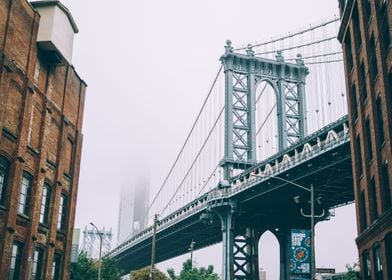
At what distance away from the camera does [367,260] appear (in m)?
33.5

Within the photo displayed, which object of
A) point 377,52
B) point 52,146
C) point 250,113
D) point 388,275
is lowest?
point 388,275

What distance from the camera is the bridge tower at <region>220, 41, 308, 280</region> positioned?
2749 inches

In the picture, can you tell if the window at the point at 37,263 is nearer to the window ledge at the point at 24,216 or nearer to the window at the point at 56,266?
the window at the point at 56,266

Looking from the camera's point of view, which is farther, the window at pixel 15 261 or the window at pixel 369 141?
the window at pixel 369 141

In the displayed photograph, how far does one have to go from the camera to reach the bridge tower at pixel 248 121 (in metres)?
69.8

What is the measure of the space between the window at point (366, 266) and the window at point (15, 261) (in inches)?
768

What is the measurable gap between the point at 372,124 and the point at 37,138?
19385 millimetres

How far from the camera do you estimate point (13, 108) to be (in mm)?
31016

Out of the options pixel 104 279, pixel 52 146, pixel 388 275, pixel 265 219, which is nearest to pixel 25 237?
pixel 52 146

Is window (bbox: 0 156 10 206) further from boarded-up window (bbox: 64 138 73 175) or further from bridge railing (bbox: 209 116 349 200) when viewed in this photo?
bridge railing (bbox: 209 116 349 200)

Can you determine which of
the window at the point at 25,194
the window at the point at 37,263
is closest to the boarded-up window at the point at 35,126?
the window at the point at 25,194

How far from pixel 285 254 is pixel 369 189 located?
41041mm

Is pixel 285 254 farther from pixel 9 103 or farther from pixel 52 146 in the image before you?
pixel 9 103

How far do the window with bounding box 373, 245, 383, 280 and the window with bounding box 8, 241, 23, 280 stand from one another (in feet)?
62.6
